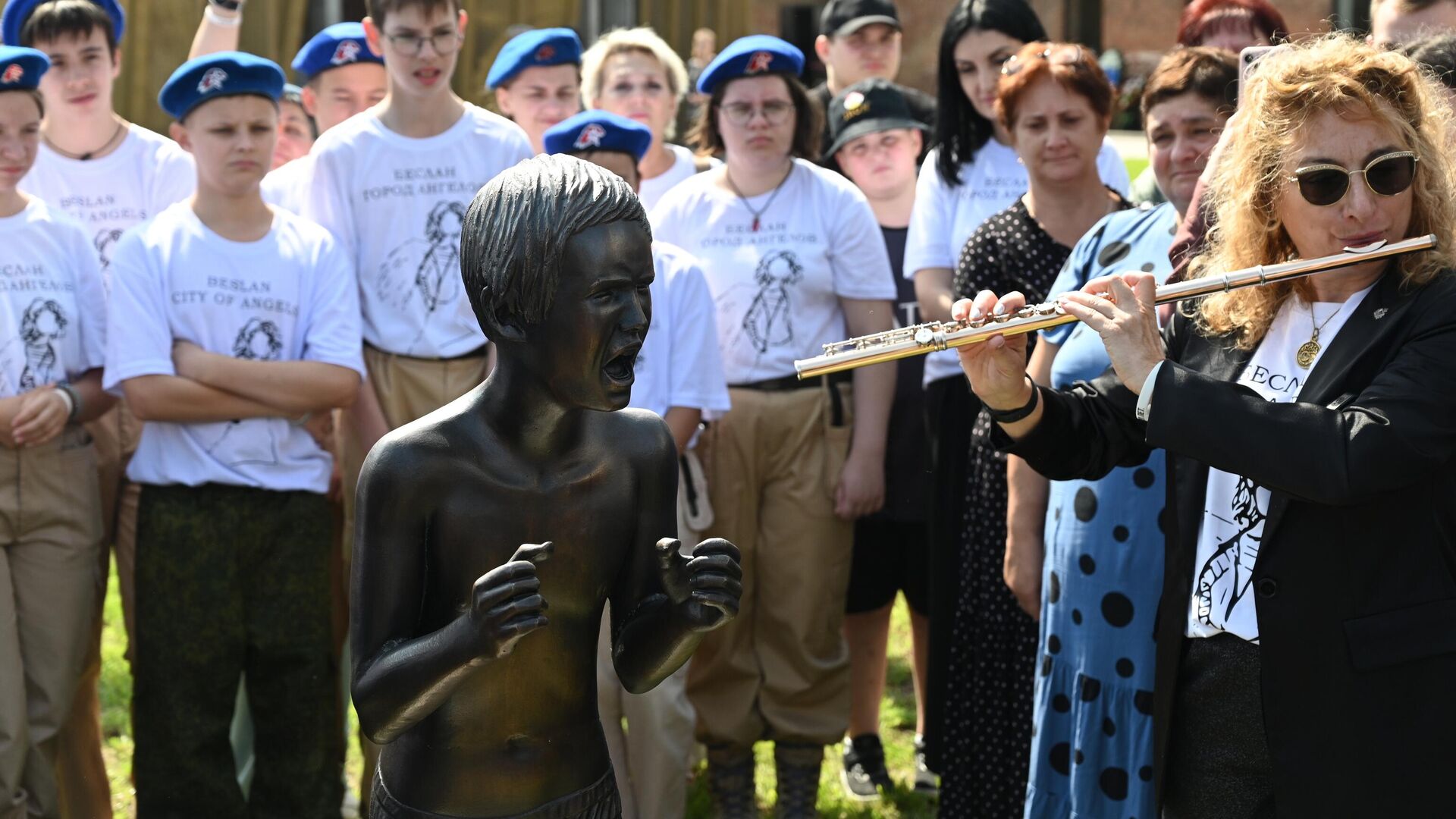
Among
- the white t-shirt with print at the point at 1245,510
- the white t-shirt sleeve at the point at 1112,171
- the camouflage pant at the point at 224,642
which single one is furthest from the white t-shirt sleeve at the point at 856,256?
the white t-shirt with print at the point at 1245,510

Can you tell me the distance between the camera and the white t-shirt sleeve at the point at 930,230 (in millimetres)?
5543

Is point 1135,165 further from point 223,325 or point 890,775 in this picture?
point 223,325

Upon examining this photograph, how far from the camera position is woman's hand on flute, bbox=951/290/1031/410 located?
125 inches

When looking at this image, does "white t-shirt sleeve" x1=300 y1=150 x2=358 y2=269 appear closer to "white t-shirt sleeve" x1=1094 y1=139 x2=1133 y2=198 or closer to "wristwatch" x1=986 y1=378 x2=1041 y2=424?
"white t-shirt sleeve" x1=1094 y1=139 x2=1133 y2=198

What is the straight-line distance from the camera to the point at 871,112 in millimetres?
6484

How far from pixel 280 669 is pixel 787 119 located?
254cm

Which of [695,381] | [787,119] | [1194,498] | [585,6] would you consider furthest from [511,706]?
[585,6]

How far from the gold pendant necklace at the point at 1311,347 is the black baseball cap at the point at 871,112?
347 centimetres

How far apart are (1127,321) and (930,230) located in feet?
8.39

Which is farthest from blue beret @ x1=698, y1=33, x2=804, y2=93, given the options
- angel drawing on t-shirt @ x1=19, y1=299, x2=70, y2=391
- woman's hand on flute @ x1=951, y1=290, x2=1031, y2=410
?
woman's hand on flute @ x1=951, y1=290, x2=1031, y2=410

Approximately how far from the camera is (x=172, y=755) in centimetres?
479

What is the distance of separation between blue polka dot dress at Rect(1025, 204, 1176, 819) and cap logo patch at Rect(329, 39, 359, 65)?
3736 mm

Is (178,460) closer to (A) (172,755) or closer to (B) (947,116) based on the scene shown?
(A) (172,755)

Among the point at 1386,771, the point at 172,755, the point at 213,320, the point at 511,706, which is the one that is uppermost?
the point at 213,320
